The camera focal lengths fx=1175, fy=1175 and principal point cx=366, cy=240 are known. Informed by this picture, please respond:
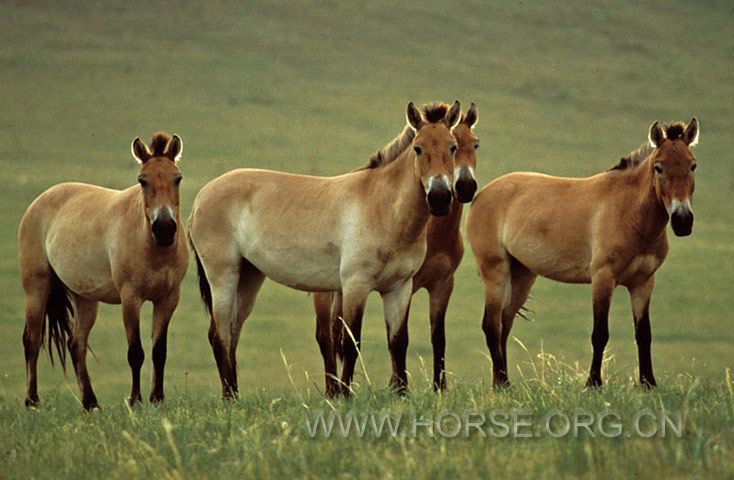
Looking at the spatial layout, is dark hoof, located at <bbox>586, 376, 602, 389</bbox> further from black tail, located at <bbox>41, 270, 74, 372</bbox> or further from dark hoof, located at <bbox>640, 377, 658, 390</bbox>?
black tail, located at <bbox>41, 270, 74, 372</bbox>

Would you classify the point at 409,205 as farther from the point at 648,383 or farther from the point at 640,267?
the point at 648,383

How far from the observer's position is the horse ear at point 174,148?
10.0 m

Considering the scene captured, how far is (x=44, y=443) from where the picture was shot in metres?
7.96

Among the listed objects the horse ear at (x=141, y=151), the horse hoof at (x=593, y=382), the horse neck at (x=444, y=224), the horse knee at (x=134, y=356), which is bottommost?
the horse knee at (x=134, y=356)

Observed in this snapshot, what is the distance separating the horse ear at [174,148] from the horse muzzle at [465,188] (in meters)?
2.39

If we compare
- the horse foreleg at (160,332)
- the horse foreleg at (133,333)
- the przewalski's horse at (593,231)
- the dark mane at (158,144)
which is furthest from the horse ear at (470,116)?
the horse foreleg at (133,333)

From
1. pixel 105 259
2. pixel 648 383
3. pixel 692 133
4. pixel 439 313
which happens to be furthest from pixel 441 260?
pixel 105 259

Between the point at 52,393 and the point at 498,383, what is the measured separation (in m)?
4.61

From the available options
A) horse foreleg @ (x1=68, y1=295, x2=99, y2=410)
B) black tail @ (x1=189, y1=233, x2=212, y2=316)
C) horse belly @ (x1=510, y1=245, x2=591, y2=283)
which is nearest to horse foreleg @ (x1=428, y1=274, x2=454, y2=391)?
horse belly @ (x1=510, y1=245, x2=591, y2=283)

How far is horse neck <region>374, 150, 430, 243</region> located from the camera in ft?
31.4

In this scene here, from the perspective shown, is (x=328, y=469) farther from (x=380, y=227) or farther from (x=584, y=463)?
(x=380, y=227)

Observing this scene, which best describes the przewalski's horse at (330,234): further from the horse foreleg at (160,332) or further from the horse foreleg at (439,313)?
the horse foreleg at (439,313)

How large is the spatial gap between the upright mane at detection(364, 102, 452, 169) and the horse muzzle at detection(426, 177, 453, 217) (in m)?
0.72

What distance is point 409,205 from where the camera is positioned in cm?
957
